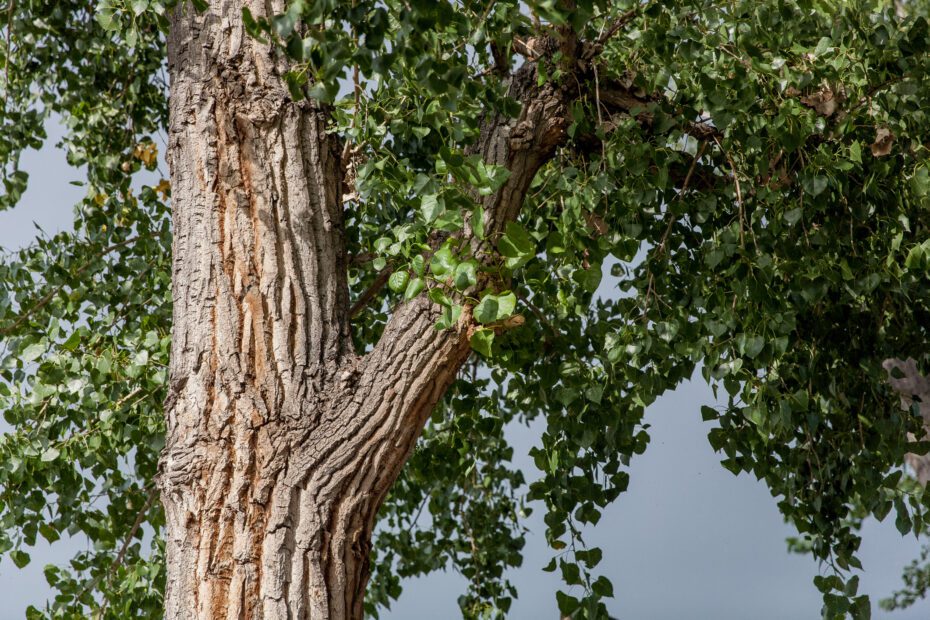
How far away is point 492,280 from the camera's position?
1.61m

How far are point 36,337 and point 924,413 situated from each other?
3.15 metres

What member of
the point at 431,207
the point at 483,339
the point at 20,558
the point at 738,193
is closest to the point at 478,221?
the point at 431,207

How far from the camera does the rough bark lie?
4.99 feet

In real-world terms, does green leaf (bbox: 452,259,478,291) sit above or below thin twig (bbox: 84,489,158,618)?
below

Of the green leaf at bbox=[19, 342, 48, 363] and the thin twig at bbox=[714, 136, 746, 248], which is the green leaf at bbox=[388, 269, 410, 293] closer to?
the thin twig at bbox=[714, 136, 746, 248]

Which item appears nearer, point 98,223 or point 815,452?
point 815,452

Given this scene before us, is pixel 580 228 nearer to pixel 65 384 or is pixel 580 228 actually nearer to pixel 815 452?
pixel 815 452

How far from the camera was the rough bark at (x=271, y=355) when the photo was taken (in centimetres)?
152

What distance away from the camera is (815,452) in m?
1.90

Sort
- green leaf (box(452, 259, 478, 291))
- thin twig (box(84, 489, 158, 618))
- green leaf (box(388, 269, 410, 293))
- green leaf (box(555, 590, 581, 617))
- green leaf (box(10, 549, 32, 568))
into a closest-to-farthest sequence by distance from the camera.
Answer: green leaf (box(452, 259, 478, 291)) → green leaf (box(388, 269, 410, 293)) → green leaf (box(555, 590, 581, 617)) → green leaf (box(10, 549, 32, 568)) → thin twig (box(84, 489, 158, 618))

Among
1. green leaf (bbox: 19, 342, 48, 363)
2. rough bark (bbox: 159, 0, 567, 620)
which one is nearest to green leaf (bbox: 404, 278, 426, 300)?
rough bark (bbox: 159, 0, 567, 620)

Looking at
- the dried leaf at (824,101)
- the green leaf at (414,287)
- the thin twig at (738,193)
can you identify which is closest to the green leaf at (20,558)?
the green leaf at (414,287)

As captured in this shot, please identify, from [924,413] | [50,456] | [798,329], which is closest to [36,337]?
[50,456]

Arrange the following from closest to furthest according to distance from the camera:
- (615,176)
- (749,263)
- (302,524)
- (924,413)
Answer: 1. (302,524)
2. (749,263)
3. (615,176)
4. (924,413)
